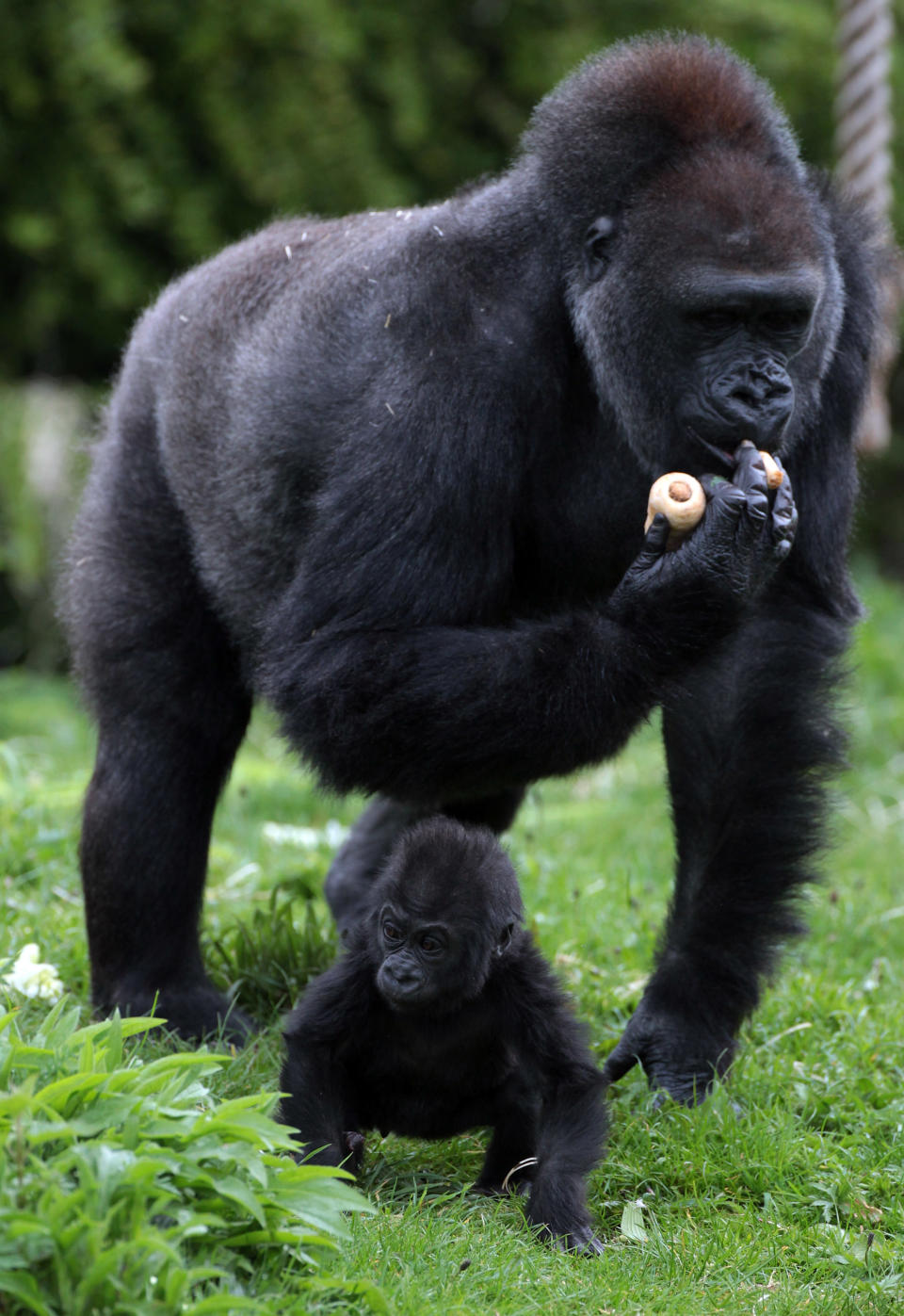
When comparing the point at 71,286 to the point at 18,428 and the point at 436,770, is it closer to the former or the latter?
the point at 18,428

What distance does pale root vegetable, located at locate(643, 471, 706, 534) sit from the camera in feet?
11.2

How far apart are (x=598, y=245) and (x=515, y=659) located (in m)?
1.00

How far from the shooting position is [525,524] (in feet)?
12.4

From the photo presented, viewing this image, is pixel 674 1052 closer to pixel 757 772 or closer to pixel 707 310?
pixel 757 772

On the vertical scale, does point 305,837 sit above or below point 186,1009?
below

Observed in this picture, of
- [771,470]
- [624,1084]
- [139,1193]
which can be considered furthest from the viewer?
[624,1084]

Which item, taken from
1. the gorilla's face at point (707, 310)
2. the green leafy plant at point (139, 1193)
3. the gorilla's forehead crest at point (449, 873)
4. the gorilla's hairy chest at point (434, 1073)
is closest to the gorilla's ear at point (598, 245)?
the gorilla's face at point (707, 310)

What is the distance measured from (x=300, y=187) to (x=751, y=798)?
6562mm

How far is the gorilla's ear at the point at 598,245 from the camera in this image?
3.66m

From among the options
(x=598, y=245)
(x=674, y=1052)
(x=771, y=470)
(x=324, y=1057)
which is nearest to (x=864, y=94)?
(x=598, y=245)

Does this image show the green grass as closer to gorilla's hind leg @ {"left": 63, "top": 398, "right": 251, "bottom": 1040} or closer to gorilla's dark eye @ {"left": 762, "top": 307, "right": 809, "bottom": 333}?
gorilla's hind leg @ {"left": 63, "top": 398, "right": 251, "bottom": 1040}

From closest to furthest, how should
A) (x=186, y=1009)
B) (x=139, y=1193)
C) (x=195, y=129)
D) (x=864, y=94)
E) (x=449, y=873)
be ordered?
1. (x=139, y=1193)
2. (x=449, y=873)
3. (x=186, y=1009)
4. (x=864, y=94)
5. (x=195, y=129)

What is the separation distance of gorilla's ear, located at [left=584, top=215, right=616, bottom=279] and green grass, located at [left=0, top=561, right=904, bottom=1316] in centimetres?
130

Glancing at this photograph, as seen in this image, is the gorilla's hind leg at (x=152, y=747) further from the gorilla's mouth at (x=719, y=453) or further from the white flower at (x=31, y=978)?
the gorilla's mouth at (x=719, y=453)
